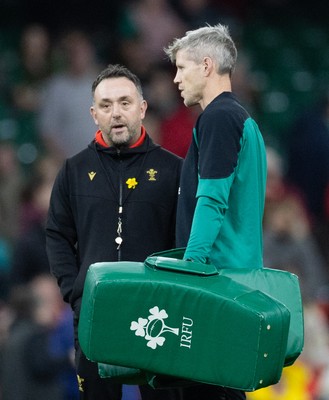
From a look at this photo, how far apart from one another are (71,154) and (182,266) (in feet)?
18.5

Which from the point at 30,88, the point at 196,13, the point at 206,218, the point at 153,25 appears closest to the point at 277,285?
the point at 206,218

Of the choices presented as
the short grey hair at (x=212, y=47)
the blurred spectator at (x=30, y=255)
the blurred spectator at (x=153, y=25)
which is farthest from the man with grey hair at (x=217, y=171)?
the blurred spectator at (x=153, y=25)

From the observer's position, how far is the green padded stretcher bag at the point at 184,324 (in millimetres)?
4926

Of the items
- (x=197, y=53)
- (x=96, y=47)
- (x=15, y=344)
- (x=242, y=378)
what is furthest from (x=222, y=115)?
(x=96, y=47)

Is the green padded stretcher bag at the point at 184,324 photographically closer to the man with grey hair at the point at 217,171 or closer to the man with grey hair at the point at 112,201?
the man with grey hair at the point at 217,171

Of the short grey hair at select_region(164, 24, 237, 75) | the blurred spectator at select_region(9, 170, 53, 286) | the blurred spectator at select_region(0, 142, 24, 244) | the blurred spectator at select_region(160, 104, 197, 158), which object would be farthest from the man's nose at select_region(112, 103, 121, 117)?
the blurred spectator at select_region(160, 104, 197, 158)

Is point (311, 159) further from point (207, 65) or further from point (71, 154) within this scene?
point (207, 65)

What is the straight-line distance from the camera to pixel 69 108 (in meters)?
10.7

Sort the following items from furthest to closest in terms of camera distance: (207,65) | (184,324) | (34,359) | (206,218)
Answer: (34,359) < (207,65) < (206,218) < (184,324)

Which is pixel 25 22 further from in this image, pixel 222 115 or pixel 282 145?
pixel 222 115

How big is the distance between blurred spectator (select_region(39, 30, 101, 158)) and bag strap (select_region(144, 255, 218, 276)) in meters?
5.52

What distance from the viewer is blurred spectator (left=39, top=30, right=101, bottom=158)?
10648mm

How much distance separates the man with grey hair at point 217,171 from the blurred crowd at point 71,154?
2.84 meters

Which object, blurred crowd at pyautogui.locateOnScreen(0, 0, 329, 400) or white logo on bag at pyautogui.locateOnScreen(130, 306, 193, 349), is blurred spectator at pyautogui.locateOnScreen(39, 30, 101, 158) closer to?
blurred crowd at pyautogui.locateOnScreen(0, 0, 329, 400)
